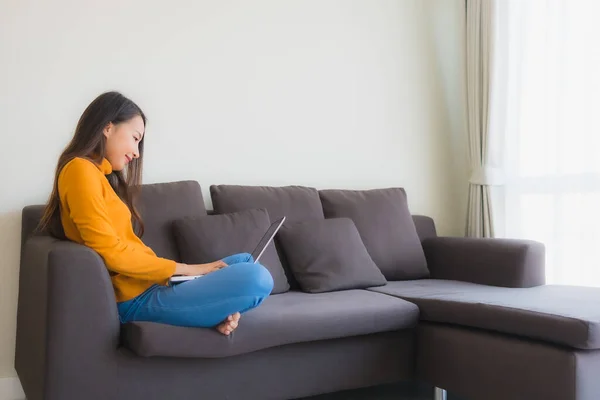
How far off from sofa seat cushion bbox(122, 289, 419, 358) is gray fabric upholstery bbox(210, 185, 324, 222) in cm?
49

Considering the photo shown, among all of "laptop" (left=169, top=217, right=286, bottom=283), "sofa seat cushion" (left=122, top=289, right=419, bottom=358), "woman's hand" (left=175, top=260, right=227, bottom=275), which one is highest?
"laptop" (left=169, top=217, right=286, bottom=283)

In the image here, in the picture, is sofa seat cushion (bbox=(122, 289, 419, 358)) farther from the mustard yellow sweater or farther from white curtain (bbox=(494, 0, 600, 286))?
white curtain (bbox=(494, 0, 600, 286))

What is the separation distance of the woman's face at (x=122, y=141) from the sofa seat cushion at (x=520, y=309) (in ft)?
4.06

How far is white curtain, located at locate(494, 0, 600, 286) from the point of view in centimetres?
298

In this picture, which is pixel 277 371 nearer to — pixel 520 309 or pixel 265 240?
pixel 265 240

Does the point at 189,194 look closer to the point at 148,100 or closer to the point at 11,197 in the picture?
the point at 148,100

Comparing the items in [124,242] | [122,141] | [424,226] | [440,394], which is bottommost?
[440,394]

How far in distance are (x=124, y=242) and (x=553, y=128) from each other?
2.27 m

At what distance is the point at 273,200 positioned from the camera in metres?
2.95

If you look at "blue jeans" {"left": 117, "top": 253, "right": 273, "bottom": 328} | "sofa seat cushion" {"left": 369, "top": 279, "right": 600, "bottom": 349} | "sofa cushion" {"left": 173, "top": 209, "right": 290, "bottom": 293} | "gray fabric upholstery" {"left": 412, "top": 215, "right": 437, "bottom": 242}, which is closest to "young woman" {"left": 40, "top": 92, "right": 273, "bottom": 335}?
"blue jeans" {"left": 117, "top": 253, "right": 273, "bottom": 328}

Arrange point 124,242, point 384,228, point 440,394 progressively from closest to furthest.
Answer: point 124,242
point 440,394
point 384,228

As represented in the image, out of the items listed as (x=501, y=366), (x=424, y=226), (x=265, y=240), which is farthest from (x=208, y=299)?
(x=424, y=226)

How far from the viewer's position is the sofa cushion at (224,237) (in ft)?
8.46

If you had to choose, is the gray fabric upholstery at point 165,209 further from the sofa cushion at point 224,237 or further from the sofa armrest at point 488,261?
the sofa armrest at point 488,261
